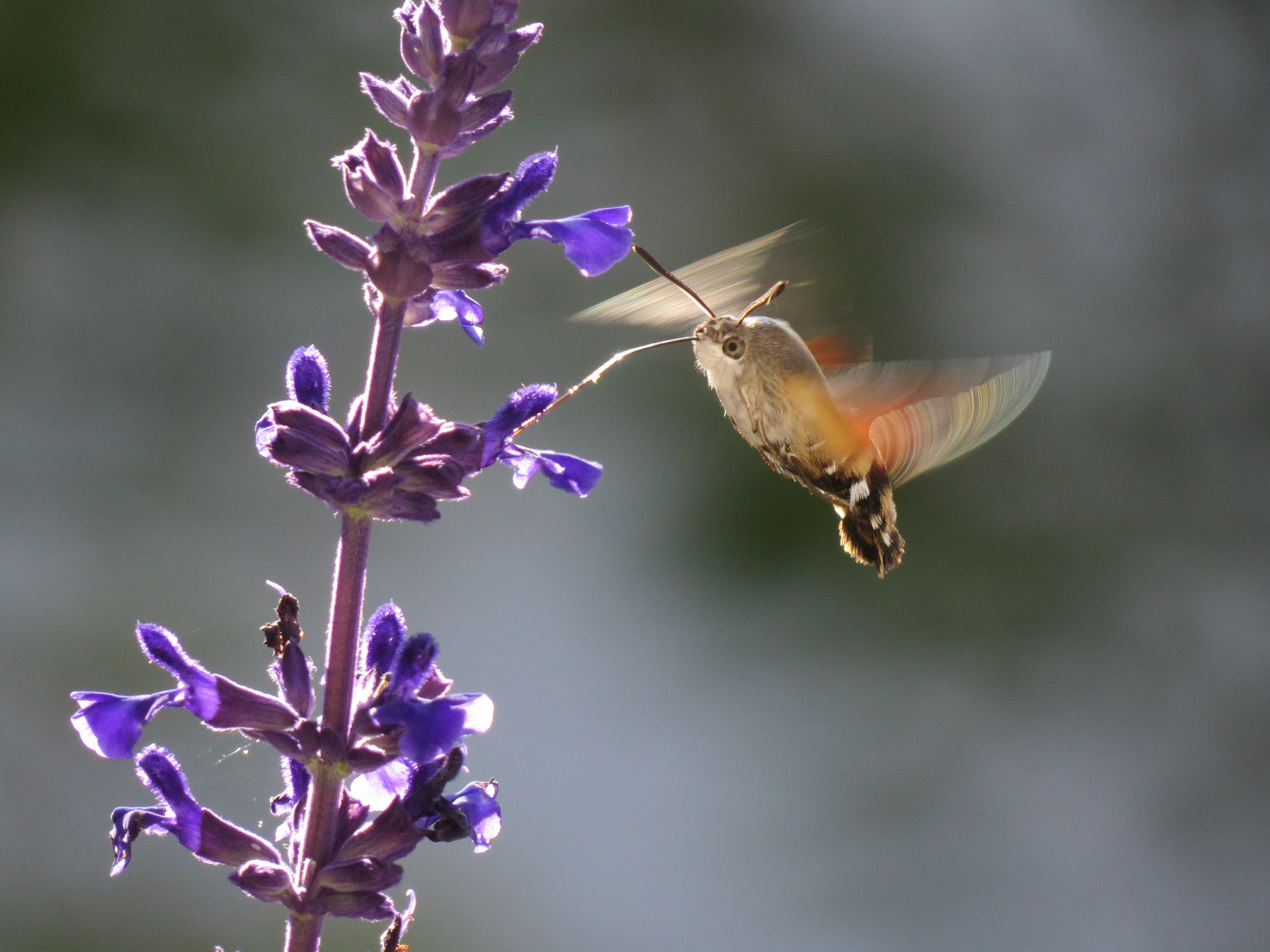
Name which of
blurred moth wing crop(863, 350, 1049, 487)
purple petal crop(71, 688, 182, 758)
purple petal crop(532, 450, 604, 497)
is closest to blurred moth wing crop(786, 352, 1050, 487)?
blurred moth wing crop(863, 350, 1049, 487)

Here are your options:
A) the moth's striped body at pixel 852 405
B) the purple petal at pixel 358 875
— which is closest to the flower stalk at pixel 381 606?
the purple petal at pixel 358 875

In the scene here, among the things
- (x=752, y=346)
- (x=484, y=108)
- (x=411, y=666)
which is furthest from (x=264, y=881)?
(x=752, y=346)

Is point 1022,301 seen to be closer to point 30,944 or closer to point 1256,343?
point 1256,343

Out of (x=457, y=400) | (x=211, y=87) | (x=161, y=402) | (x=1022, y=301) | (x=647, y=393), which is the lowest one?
(x=161, y=402)

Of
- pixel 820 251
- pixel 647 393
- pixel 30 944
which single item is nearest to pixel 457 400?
pixel 647 393

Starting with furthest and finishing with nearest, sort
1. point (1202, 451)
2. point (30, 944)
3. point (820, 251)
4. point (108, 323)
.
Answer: point (1202, 451) < point (108, 323) < point (30, 944) < point (820, 251)

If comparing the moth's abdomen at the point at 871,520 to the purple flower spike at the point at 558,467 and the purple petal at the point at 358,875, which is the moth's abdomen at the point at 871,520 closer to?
the purple flower spike at the point at 558,467

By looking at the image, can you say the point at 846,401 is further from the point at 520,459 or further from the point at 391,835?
the point at 391,835

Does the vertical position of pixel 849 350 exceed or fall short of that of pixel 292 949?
it exceeds it
